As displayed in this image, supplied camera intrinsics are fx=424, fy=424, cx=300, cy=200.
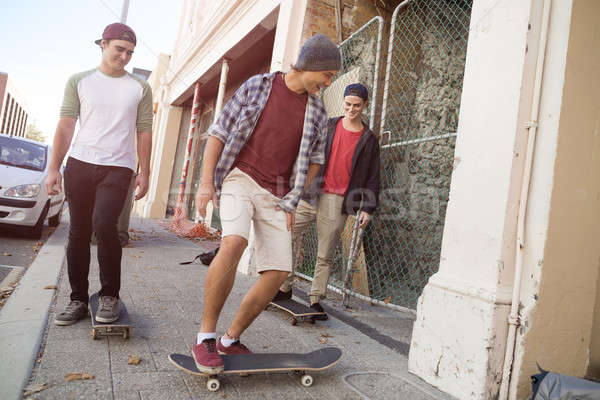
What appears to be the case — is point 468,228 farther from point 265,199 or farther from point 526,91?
point 265,199

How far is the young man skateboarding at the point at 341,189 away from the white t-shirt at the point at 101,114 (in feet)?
5.96

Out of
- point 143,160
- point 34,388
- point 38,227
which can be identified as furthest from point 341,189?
point 38,227

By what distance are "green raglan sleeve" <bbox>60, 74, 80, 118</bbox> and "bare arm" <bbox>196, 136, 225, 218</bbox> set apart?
1191 millimetres

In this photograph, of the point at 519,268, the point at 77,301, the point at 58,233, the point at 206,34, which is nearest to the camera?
the point at 519,268

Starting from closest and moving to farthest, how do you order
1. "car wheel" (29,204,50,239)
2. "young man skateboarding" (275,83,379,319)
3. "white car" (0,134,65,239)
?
"young man skateboarding" (275,83,379,319), "white car" (0,134,65,239), "car wheel" (29,204,50,239)

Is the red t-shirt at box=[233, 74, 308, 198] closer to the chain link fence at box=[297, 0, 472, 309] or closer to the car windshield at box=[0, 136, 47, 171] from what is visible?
the chain link fence at box=[297, 0, 472, 309]

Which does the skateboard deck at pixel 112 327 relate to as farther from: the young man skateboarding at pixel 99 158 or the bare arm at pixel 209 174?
the bare arm at pixel 209 174

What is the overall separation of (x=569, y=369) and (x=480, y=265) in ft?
2.67

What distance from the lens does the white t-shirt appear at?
294cm

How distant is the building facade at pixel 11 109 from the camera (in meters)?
55.5

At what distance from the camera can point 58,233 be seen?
317 inches

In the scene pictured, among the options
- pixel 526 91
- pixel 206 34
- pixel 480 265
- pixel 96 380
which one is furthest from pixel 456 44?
pixel 206 34

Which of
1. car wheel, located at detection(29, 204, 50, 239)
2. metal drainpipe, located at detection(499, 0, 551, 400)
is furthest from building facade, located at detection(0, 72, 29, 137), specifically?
metal drainpipe, located at detection(499, 0, 551, 400)

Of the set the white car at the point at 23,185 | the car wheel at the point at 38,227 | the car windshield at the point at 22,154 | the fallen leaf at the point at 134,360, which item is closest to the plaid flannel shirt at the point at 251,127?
the fallen leaf at the point at 134,360
